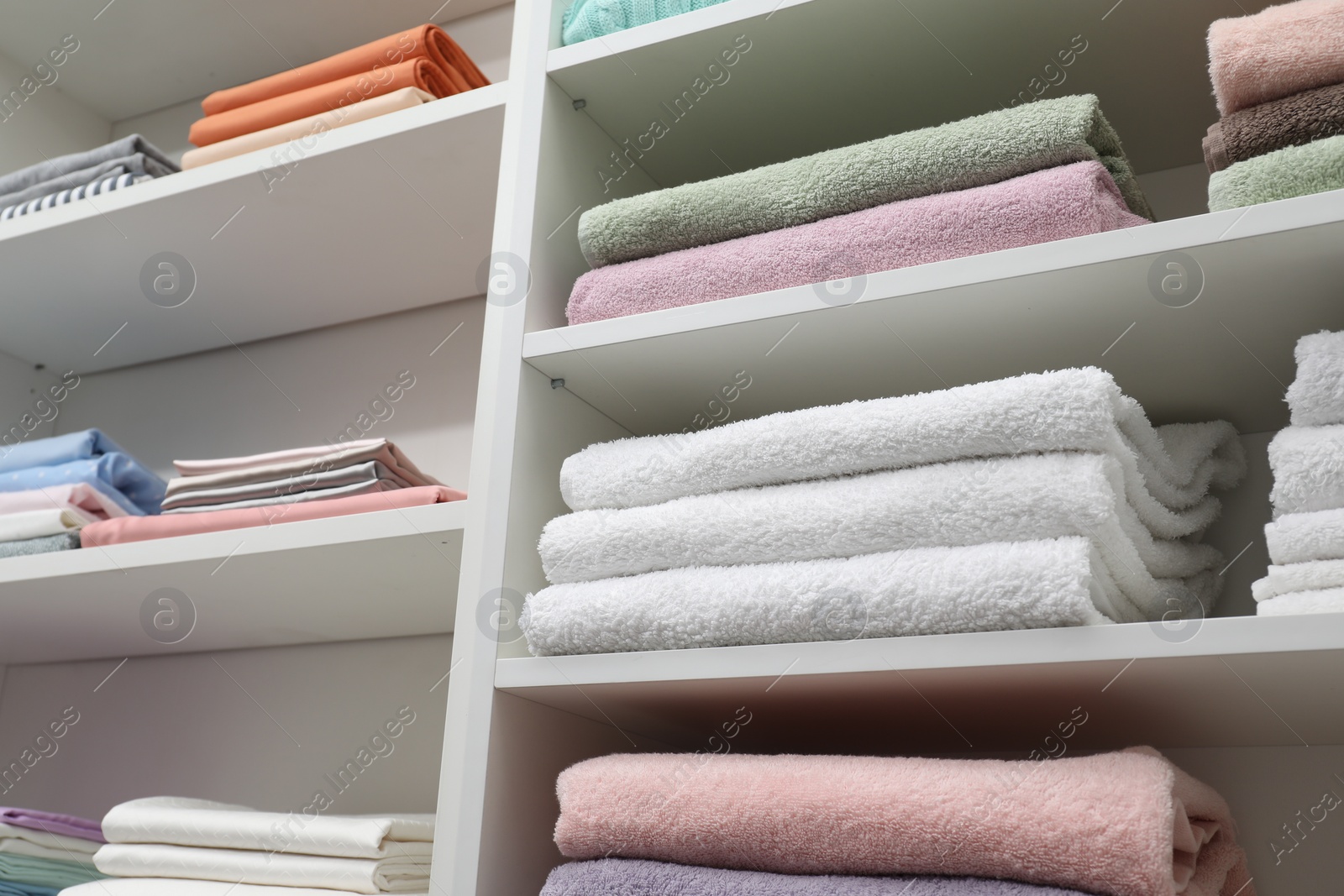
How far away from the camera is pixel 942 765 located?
59cm

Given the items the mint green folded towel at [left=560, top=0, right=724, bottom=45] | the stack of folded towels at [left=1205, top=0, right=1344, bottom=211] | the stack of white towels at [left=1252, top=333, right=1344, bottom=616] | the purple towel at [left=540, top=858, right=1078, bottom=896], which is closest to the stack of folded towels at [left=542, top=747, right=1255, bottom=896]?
the purple towel at [left=540, top=858, right=1078, bottom=896]

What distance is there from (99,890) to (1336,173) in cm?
106

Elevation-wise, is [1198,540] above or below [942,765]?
above

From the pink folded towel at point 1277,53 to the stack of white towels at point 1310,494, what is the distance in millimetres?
160

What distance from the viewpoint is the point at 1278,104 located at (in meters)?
0.65

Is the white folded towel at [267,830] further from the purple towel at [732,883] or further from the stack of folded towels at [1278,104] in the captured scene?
the stack of folded towels at [1278,104]

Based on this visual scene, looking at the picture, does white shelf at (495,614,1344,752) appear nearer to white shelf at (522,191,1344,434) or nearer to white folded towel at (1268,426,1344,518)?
white folded towel at (1268,426,1344,518)

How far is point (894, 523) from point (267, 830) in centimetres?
Answer: 59

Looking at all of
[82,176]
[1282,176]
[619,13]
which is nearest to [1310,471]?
[1282,176]

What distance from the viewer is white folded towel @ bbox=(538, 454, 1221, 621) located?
600mm

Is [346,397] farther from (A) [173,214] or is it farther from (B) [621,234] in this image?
(B) [621,234]

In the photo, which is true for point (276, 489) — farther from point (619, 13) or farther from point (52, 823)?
point (619, 13)

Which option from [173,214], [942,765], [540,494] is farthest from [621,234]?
[173,214]

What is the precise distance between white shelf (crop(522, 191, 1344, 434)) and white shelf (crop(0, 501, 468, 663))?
7.8 inches
